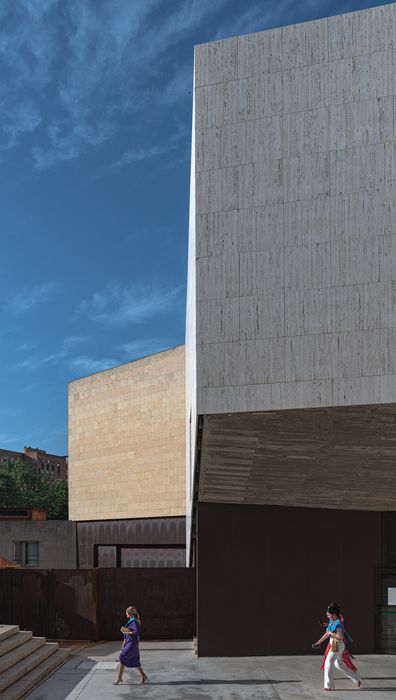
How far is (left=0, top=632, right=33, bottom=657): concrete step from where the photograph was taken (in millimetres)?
16391

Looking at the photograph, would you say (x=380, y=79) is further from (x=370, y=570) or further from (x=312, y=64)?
(x=370, y=570)

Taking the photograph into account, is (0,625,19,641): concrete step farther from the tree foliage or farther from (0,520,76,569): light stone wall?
A: the tree foliage

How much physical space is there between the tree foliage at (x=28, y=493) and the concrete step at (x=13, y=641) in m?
69.5

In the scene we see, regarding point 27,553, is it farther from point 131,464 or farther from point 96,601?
point 96,601

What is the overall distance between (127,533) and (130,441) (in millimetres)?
3973

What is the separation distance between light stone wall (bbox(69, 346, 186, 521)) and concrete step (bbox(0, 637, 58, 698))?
13.9 metres

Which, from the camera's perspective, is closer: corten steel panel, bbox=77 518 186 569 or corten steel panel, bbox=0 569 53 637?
corten steel panel, bbox=0 569 53 637

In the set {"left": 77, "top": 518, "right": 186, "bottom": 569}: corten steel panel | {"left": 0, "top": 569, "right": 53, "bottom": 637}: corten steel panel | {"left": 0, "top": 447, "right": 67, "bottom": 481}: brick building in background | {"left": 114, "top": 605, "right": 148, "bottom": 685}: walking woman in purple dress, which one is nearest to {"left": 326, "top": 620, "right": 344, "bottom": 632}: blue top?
{"left": 114, "top": 605, "right": 148, "bottom": 685}: walking woman in purple dress

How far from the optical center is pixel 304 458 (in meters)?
14.3

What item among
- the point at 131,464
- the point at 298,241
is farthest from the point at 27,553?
the point at 298,241

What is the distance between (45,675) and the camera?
16.2 m

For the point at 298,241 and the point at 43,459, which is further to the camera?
the point at 43,459

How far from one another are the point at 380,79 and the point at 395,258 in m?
2.87

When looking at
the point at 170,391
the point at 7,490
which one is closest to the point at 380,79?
the point at 170,391
